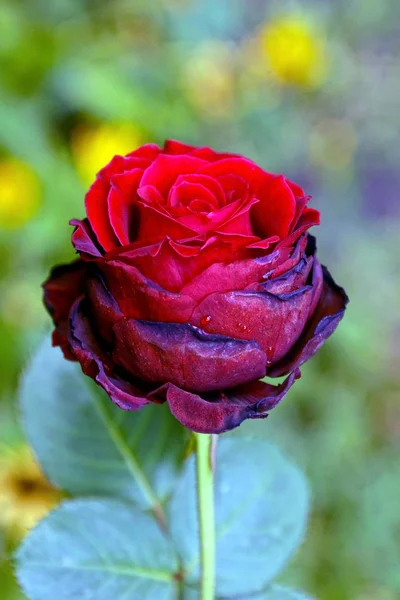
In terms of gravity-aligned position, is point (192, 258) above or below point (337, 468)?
above

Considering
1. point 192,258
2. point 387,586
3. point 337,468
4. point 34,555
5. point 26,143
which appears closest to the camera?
point 192,258

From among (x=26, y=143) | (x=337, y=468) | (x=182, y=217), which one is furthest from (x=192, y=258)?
(x=26, y=143)

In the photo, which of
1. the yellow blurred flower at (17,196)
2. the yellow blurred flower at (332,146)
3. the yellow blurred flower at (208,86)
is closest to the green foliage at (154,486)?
the yellow blurred flower at (17,196)

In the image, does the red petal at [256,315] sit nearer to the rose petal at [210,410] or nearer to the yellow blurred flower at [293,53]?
the rose petal at [210,410]

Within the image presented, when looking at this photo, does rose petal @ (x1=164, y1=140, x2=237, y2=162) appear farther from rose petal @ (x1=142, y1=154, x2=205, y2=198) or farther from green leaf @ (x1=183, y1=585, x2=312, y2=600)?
green leaf @ (x1=183, y1=585, x2=312, y2=600)

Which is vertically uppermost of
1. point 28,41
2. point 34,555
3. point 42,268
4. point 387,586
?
point 28,41

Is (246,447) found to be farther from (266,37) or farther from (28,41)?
(266,37)

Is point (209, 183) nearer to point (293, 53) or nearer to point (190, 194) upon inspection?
point (190, 194)
